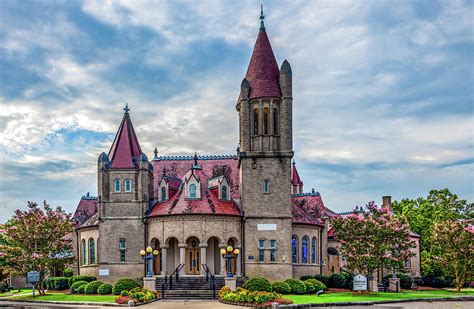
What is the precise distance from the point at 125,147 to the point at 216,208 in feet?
30.7

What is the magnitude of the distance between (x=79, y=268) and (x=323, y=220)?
22295 millimetres

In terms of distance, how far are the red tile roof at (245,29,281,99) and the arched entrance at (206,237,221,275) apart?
40.3 feet

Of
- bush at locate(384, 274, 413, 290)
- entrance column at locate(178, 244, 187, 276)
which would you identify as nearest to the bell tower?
entrance column at locate(178, 244, 187, 276)

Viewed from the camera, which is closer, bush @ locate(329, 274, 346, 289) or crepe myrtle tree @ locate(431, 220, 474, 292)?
bush @ locate(329, 274, 346, 289)

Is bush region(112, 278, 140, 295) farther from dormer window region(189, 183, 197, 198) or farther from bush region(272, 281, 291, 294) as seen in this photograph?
bush region(272, 281, 291, 294)

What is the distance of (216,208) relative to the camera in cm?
4734

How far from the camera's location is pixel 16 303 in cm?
4131

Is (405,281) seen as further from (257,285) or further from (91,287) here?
(91,287)

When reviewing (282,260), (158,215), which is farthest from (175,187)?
(282,260)

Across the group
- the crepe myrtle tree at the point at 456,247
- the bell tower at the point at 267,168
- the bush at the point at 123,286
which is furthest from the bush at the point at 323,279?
the bush at the point at 123,286

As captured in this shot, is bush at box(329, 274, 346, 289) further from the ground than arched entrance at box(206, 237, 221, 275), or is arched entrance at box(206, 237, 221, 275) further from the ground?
arched entrance at box(206, 237, 221, 275)

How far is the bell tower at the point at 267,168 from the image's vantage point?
47.6m

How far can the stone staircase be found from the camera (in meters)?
41.3

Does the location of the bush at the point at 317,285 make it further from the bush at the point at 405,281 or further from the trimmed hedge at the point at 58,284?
the trimmed hedge at the point at 58,284
